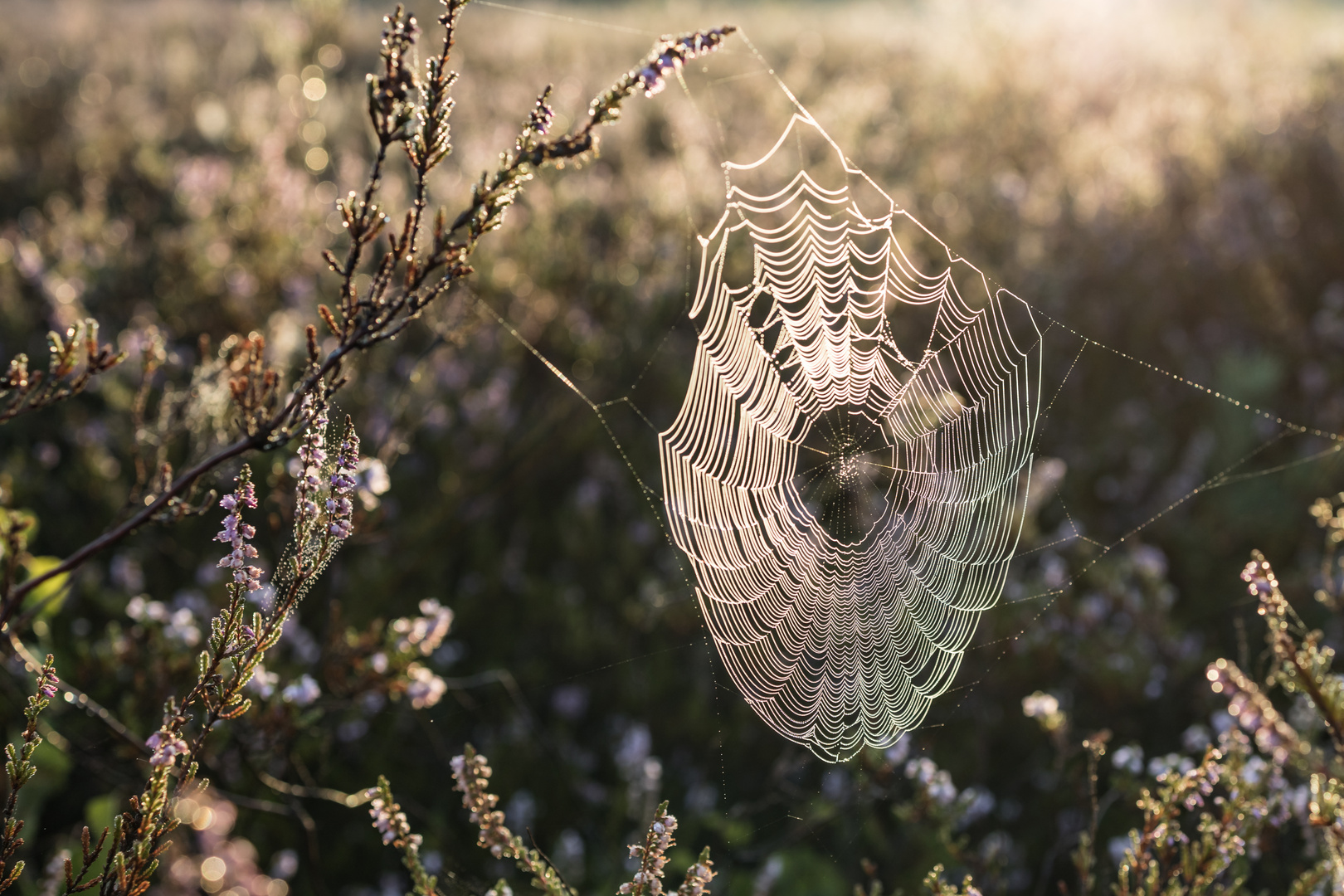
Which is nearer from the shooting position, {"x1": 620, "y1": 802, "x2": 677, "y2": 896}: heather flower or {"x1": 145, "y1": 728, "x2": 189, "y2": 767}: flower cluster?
{"x1": 145, "y1": 728, "x2": 189, "y2": 767}: flower cluster

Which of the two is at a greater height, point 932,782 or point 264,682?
point 932,782

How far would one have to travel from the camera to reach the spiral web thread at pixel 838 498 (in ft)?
10.9

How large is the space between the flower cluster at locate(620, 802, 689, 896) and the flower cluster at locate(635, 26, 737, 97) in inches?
46.5

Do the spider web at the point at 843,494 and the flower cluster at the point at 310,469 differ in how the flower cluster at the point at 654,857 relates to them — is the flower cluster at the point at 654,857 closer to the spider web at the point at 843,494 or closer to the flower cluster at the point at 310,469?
the flower cluster at the point at 310,469

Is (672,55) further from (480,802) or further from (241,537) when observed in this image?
(480,802)

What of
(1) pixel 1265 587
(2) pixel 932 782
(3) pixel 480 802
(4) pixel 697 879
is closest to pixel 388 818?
(3) pixel 480 802

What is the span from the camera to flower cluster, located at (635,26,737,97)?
1562 mm

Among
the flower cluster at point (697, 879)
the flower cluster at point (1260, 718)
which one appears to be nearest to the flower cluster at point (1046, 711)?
the flower cluster at point (1260, 718)

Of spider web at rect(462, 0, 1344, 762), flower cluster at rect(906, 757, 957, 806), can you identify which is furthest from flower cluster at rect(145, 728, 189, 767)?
spider web at rect(462, 0, 1344, 762)

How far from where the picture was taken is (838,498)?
4105 mm

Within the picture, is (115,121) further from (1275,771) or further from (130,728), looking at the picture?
(1275,771)

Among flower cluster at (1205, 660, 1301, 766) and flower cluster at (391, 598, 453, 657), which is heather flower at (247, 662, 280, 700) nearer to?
flower cluster at (391, 598, 453, 657)

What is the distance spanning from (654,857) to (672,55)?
1.34 metres

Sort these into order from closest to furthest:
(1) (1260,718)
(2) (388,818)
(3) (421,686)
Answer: (2) (388,818) < (1) (1260,718) < (3) (421,686)
